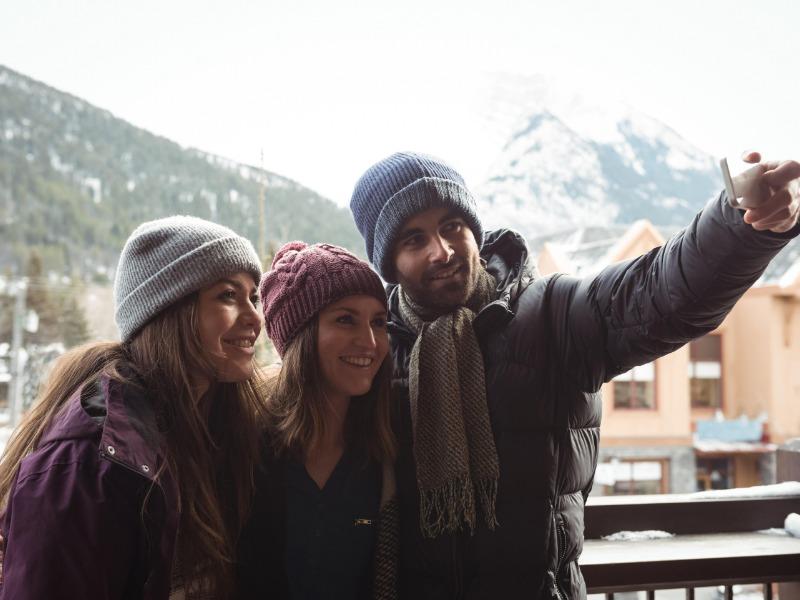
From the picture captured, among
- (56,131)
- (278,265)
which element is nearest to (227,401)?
(278,265)

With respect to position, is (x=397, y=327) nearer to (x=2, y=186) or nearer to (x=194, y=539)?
(x=194, y=539)

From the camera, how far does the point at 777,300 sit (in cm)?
664

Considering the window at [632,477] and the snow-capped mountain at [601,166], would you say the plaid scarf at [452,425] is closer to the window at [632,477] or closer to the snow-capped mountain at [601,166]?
the window at [632,477]

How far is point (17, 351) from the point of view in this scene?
10.2ft

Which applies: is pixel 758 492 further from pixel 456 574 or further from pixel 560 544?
pixel 456 574

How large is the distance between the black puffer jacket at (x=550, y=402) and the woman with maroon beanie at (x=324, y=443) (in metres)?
0.08

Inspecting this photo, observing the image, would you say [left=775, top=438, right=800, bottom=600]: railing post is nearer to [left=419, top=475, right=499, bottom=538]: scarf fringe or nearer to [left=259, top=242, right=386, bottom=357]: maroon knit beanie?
[left=419, top=475, right=499, bottom=538]: scarf fringe

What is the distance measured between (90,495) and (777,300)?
712 centimetres

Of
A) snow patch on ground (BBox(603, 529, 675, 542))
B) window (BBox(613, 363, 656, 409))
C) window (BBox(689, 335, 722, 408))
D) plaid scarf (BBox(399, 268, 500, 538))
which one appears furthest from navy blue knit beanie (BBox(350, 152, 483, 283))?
window (BBox(689, 335, 722, 408))

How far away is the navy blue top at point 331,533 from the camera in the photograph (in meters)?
1.10

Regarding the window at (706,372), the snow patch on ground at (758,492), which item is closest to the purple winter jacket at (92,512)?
the snow patch on ground at (758,492)

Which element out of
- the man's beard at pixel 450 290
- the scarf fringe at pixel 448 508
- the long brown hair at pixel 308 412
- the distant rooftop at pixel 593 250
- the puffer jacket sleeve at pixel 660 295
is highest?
the distant rooftop at pixel 593 250

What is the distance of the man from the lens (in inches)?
40.7

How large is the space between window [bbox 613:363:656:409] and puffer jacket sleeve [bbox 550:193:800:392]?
5757 millimetres
